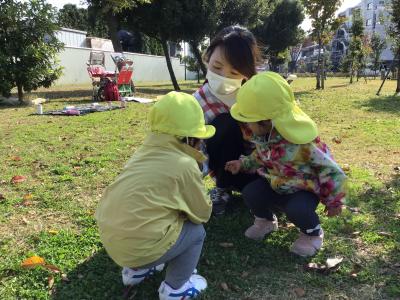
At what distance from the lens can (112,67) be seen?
25.9 m

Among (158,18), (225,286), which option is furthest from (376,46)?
(225,286)

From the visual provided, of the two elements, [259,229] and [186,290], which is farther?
[259,229]

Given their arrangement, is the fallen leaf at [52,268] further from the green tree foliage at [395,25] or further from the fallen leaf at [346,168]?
the green tree foliage at [395,25]

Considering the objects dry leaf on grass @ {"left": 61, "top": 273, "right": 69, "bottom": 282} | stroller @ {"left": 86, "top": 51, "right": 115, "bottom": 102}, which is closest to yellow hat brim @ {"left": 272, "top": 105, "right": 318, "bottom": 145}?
dry leaf on grass @ {"left": 61, "top": 273, "right": 69, "bottom": 282}

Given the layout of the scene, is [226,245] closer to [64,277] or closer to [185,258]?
[185,258]

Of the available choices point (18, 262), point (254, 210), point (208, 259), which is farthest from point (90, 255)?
point (254, 210)

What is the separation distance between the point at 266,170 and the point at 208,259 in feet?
2.39

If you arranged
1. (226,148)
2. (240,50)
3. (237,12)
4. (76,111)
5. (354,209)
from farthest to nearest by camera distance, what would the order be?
(237,12) < (76,111) < (354,209) < (226,148) < (240,50)

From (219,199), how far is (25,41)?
31.0ft

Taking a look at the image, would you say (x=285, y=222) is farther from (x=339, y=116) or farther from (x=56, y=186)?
(x=339, y=116)

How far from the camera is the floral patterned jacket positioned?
2750mm

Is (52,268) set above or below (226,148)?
below

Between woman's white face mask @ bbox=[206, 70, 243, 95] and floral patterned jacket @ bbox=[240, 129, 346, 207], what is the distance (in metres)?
0.59

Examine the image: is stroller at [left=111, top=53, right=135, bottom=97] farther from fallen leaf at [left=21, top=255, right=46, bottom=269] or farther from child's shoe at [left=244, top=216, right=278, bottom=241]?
fallen leaf at [left=21, top=255, right=46, bottom=269]
